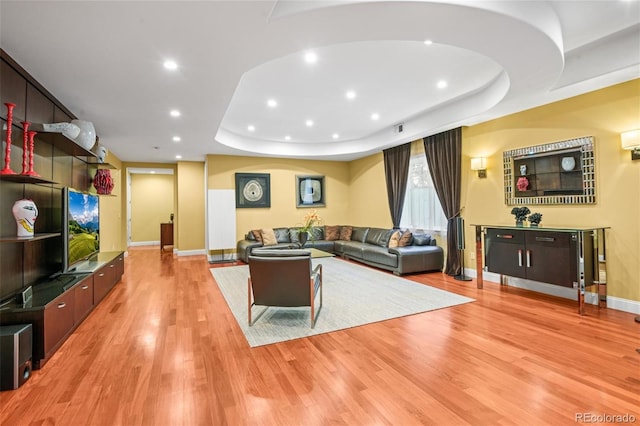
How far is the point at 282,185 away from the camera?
8.62 m

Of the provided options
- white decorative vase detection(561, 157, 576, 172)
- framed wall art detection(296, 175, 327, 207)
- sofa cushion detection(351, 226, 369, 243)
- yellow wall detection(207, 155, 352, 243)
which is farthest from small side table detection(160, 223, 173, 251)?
white decorative vase detection(561, 157, 576, 172)

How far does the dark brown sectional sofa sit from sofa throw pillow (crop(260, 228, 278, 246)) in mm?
140

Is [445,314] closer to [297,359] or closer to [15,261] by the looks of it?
[297,359]

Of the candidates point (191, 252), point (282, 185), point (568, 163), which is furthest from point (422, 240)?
point (191, 252)

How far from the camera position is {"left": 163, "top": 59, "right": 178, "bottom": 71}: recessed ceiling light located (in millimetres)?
2951

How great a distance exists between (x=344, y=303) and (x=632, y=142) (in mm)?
3813

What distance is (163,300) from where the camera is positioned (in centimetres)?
443

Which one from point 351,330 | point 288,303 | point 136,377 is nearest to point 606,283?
point 351,330

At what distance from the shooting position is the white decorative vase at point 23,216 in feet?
9.09

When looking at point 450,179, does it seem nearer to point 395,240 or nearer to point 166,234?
point 395,240

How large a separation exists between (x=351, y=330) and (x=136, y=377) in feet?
6.37

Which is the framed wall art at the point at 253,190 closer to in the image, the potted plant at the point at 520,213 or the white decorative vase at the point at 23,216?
the white decorative vase at the point at 23,216

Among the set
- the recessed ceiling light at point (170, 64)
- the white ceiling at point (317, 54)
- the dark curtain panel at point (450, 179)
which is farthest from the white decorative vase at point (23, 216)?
the dark curtain panel at point (450, 179)

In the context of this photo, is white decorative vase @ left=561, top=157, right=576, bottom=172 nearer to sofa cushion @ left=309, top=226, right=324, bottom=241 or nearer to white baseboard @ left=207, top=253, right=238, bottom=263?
sofa cushion @ left=309, top=226, right=324, bottom=241
